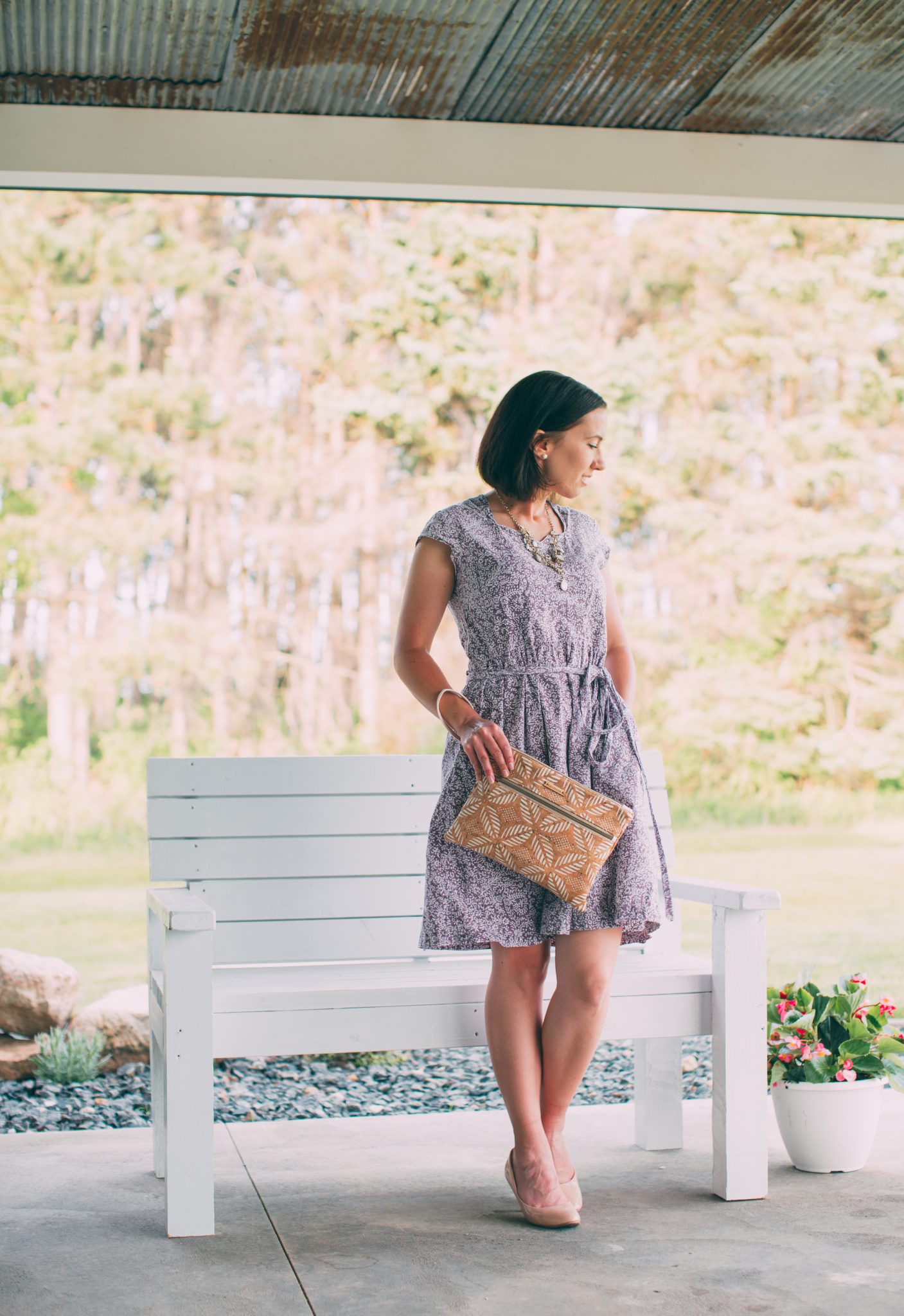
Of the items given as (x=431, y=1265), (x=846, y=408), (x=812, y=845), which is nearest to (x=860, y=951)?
(x=812, y=845)

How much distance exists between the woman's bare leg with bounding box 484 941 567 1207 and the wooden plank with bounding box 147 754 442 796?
51 cm

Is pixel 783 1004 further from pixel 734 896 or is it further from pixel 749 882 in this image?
pixel 749 882

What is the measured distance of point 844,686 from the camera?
30.7 feet

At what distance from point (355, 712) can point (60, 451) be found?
2.40 metres

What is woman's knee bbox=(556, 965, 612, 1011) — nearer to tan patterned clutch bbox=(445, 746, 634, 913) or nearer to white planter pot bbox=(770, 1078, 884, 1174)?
tan patterned clutch bbox=(445, 746, 634, 913)

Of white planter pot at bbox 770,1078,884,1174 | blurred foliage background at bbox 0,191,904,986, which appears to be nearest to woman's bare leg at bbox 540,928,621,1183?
white planter pot at bbox 770,1078,884,1174

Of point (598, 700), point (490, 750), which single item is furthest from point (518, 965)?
point (598, 700)

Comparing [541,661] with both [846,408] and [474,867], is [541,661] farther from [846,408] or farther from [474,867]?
[846,408]

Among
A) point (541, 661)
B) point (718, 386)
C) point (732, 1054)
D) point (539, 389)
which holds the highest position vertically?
point (718, 386)

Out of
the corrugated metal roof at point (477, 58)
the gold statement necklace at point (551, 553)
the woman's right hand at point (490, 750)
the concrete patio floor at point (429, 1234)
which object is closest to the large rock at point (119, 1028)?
the concrete patio floor at point (429, 1234)

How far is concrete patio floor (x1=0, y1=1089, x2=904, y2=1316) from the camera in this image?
2051 mm

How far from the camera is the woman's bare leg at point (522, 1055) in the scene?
7.79ft

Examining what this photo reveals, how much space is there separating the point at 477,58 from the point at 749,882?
6.14m

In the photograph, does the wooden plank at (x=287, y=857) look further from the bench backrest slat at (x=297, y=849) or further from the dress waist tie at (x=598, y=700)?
the dress waist tie at (x=598, y=700)
